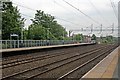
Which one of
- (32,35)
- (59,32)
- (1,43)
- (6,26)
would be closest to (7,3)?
(6,26)

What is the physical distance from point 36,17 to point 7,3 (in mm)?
40783

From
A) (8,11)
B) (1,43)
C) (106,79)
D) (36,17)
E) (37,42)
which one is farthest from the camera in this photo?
(36,17)

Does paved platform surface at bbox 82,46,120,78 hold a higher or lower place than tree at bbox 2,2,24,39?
lower

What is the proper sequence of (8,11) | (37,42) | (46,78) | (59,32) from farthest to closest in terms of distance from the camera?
(59,32) < (8,11) < (37,42) < (46,78)

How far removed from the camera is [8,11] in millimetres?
52531

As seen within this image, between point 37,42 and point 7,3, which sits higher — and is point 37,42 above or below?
below

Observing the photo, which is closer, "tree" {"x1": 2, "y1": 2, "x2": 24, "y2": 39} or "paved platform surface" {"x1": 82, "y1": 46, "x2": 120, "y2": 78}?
"paved platform surface" {"x1": 82, "y1": 46, "x2": 120, "y2": 78}

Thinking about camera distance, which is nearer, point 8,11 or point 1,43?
point 1,43

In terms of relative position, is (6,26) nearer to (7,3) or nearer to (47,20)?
(7,3)

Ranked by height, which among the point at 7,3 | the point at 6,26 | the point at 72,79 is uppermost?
the point at 7,3

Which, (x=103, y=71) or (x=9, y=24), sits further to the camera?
(x=9, y=24)

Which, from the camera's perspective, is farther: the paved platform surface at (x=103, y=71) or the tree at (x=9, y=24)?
the tree at (x=9, y=24)

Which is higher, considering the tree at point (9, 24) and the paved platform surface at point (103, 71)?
the tree at point (9, 24)

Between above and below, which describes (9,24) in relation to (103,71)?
above
